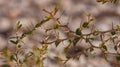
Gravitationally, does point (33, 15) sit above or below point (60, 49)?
above

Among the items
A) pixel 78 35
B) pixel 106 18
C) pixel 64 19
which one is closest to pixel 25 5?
pixel 64 19

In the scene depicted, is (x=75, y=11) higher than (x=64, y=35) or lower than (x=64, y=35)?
higher

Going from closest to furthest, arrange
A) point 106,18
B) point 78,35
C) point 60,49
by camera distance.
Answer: point 78,35
point 60,49
point 106,18

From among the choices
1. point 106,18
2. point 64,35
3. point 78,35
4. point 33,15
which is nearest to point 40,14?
point 33,15

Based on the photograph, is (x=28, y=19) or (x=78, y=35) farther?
(x=28, y=19)

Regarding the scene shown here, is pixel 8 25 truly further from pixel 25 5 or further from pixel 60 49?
pixel 60 49

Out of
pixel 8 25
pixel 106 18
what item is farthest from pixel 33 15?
pixel 106 18

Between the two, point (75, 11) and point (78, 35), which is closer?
point (78, 35)

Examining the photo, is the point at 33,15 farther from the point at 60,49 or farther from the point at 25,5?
the point at 60,49

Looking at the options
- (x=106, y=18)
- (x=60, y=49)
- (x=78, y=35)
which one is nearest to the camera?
(x=78, y=35)
